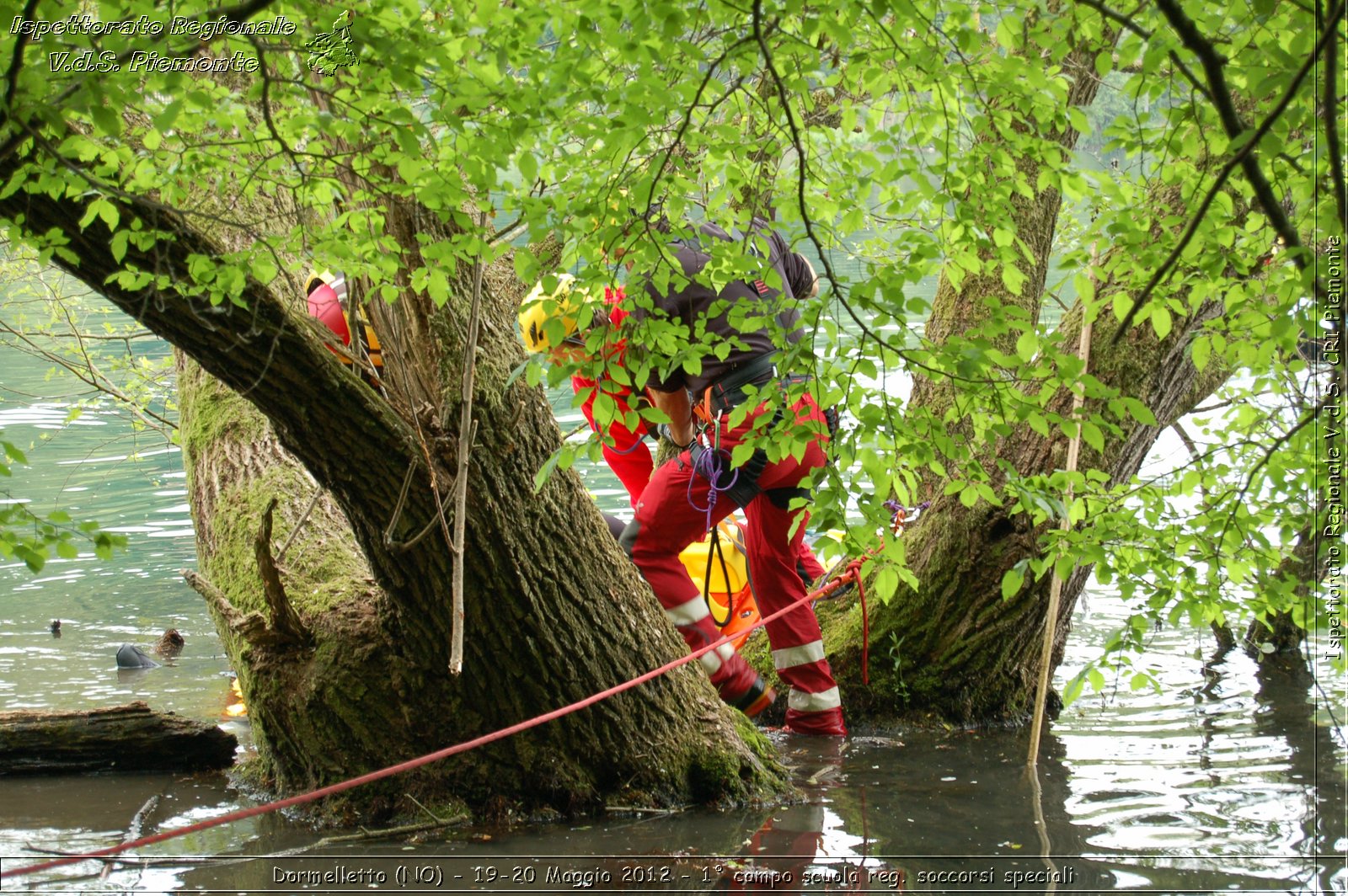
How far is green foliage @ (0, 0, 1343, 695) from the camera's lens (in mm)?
2449

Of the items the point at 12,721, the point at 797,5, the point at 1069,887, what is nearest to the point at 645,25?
the point at 797,5

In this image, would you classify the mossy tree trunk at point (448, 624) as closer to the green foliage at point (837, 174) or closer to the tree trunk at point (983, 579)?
the green foliage at point (837, 174)

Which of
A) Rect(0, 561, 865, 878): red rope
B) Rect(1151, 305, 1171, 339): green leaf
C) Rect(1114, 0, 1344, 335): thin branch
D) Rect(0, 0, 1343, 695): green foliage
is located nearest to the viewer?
Rect(1114, 0, 1344, 335): thin branch

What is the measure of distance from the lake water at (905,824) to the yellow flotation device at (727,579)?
779 mm

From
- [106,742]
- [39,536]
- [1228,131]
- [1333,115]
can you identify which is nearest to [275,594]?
[106,742]

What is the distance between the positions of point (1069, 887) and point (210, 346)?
3103 mm

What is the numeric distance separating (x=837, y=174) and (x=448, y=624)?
2.03 meters

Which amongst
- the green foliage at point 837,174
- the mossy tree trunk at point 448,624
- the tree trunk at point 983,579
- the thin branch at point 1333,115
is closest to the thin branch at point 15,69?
the green foliage at point 837,174

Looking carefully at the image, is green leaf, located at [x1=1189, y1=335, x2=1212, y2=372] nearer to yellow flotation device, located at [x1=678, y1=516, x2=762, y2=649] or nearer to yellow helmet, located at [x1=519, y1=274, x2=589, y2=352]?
yellow helmet, located at [x1=519, y1=274, x2=589, y2=352]

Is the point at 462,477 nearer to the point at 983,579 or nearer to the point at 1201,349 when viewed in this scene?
the point at 1201,349

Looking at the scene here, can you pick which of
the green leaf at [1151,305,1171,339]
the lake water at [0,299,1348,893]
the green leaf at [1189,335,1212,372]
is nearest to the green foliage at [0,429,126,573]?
Answer: the lake water at [0,299,1348,893]

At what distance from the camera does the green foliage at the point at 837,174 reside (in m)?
2.45

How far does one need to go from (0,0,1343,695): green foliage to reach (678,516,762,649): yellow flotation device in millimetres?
2669

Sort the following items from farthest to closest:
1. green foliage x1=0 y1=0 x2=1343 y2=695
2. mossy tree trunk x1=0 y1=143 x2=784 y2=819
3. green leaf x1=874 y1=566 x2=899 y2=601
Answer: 1. mossy tree trunk x1=0 y1=143 x2=784 y2=819
2. green leaf x1=874 y1=566 x2=899 y2=601
3. green foliage x1=0 y1=0 x2=1343 y2=695
